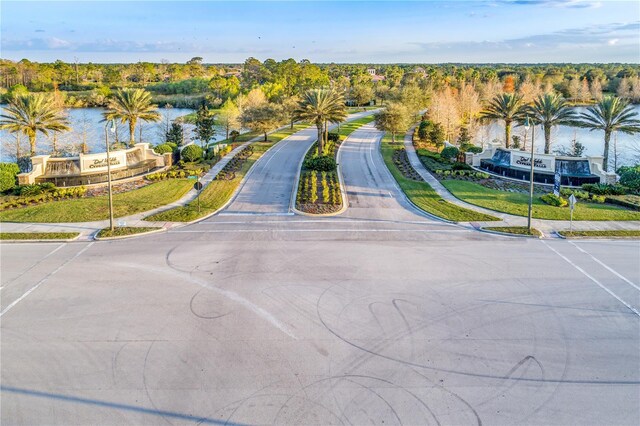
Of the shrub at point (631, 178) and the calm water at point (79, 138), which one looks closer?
the shrub at point (631, 178)

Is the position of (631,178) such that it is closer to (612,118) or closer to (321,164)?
(612,118)

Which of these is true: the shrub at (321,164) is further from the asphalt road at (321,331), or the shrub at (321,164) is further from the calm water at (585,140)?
the calm water at (585,140)

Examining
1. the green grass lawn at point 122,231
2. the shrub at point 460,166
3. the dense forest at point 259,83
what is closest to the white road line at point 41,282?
the green grass lawn at point 122,231

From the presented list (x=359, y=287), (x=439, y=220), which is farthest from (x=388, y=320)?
(x=439, y=220)

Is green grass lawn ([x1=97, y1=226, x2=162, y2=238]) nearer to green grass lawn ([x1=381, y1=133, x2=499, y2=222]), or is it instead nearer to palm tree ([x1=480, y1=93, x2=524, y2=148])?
green grass lawn ([x1=381, y1=133, x2=499, y2=222])

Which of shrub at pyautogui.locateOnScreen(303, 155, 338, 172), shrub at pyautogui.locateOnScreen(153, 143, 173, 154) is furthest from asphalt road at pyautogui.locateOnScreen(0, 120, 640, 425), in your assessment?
shrub at pyautogui.locateOnScreen(153, 143, 173, 154)
